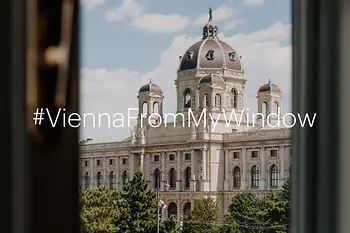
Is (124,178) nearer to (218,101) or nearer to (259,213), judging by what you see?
(218,101)

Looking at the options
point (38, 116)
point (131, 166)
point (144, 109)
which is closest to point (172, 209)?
point (131, 166)

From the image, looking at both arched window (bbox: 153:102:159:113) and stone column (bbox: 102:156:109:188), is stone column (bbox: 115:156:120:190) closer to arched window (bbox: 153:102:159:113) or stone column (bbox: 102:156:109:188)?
stone column (bbox: 102:156:109:188)
